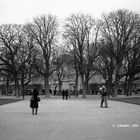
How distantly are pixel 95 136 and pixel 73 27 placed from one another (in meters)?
47.2

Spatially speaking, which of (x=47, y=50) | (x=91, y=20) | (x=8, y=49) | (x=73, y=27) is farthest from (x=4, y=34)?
(x=91, y=20)

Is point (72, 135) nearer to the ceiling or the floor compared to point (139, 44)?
nearer to the floor

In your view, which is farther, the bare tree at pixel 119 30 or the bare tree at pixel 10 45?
the bare tree at pixel 10 45

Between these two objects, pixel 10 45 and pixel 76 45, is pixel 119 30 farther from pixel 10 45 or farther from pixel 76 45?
pixel 10 45

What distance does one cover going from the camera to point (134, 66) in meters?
52.9

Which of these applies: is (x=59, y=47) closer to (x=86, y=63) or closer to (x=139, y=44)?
(x=86, y=63)

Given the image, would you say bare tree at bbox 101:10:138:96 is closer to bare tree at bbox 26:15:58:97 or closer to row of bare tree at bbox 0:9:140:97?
row of bare tree at bbox 0:9:140:97

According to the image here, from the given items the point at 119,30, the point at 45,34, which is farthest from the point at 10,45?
the point at 119,30

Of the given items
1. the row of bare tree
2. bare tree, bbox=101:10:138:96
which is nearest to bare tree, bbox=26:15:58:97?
the row of bare tree

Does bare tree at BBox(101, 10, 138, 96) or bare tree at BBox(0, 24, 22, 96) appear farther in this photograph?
bare tree at BBox(0, 24, 22, 96)

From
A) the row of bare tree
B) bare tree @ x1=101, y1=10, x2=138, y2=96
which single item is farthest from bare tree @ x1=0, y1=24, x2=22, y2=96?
bare tree @ x1=101, y1=10, x2=138, y2=96

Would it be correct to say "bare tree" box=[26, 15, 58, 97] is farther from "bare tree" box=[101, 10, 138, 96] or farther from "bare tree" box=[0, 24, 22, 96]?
"bare tree" box=[101, 10, 138, 96]

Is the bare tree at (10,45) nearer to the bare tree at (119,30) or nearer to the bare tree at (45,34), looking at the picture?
the bare tree at (45,34)

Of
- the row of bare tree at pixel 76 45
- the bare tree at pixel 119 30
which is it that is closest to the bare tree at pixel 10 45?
the row of bare tree at pixel 76 45
